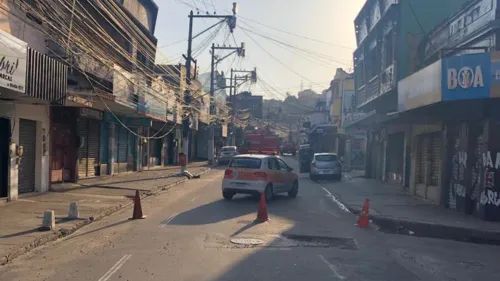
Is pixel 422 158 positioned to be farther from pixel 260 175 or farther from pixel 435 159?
pixel 260 175

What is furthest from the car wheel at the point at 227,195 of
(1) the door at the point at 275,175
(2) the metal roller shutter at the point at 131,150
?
(2) the metal roller shutter at the point at 131,150

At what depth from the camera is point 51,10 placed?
54.2ft

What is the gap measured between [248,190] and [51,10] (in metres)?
8.45

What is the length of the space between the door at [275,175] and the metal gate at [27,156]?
8.20 metres

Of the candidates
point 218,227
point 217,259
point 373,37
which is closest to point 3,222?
point 218,227

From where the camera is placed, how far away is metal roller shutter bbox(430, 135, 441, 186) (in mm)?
20859

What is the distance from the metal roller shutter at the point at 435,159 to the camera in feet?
68.4

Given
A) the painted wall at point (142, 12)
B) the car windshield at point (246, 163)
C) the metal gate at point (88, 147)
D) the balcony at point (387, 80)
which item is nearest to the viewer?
the car windshield at point (246, 163)

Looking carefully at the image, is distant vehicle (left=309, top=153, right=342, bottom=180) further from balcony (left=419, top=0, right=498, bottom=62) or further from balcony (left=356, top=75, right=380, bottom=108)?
balcony (left=419, top=0, right=498, bottom=62)

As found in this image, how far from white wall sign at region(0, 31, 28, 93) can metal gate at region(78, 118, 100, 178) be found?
10.9 meters

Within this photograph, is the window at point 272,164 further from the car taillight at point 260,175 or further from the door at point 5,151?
the door at point 5,151

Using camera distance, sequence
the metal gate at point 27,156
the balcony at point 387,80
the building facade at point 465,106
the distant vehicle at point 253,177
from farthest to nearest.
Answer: the balcony at point 387,80
the distant vehicle at point 253,177
the metal gate at point 27,156
the building facade at point 465,106

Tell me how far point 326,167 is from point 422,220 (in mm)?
16905

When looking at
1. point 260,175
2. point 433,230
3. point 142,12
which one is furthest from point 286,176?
point 142,12
